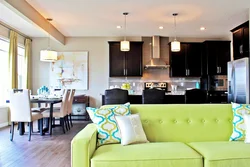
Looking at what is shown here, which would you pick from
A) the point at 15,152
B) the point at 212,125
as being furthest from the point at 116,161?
the point at 15,152

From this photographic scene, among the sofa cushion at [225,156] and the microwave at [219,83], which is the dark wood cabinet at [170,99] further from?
the sofa cushion at [225,156]

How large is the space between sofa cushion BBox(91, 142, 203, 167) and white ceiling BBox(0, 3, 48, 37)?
13.0ft

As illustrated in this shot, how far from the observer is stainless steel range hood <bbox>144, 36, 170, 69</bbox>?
838 centimetres

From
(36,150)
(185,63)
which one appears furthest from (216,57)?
(36,150)

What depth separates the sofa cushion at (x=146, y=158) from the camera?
220cm

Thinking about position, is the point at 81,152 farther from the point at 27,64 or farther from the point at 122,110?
the point at 27,64

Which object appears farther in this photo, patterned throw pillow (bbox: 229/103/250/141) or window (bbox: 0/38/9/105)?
window (bbox: 0/38/9/105)

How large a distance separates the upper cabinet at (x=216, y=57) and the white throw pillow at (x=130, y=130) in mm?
6204

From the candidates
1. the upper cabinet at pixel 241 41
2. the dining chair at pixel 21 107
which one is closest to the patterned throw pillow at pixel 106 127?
the dining chair at pixel 21 107

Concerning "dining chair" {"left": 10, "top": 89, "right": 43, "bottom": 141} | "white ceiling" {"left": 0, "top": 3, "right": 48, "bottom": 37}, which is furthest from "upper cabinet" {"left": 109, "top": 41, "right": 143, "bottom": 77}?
"dining chair" {"left": 10, "top": 89, "right": 43, "bottom": 141}

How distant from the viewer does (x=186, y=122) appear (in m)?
2.99

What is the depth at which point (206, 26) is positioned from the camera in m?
7.18

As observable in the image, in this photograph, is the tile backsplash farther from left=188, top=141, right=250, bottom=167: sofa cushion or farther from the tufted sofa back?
left=188, top=141, right=250, bottom=167: sofa cushion

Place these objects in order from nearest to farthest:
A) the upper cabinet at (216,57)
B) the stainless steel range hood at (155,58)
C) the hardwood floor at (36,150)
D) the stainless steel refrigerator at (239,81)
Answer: the hardwood floor at (36,150) → the stainless steel refrigerator at (239,81) → the upper cabinet at (216,57) → the stainless steel range hood at (155,58)
